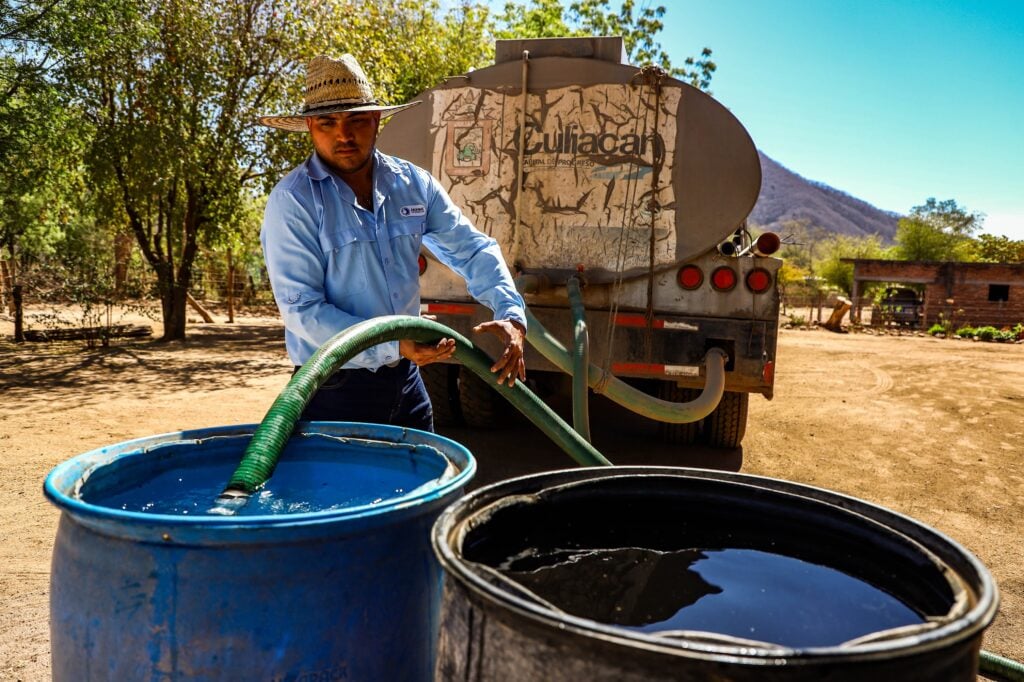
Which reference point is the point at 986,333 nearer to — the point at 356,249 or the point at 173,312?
the point at 173,312

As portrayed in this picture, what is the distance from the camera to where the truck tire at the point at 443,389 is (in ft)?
18.6

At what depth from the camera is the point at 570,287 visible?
4.45 meters

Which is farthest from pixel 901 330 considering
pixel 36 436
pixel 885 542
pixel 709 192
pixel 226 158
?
pixel 885 542

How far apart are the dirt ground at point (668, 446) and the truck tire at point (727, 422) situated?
128 millimetres

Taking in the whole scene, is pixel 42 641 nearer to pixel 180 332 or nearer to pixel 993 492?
pixel 993 492

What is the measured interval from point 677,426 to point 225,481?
4.35 metres

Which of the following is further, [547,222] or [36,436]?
[36,436]

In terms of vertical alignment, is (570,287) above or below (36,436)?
above

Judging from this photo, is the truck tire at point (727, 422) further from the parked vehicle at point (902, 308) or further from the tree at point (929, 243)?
the tree at point (929, 243)

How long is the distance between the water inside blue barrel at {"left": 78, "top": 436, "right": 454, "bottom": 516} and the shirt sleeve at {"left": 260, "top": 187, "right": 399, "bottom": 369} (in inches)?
15.8

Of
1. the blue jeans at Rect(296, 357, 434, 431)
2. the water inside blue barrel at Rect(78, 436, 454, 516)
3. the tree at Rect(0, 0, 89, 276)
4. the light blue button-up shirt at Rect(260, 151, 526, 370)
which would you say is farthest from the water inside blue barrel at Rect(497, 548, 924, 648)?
the tree at Rect(0, 0, 89, 276)

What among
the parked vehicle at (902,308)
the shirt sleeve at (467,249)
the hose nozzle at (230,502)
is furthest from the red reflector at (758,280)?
the parked vehicle at (902,308)

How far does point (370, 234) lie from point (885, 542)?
1.63 metres

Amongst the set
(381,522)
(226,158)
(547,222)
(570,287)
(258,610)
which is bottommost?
(258,610)
